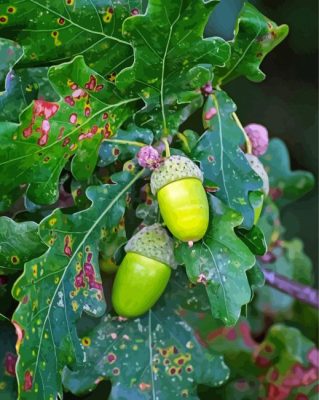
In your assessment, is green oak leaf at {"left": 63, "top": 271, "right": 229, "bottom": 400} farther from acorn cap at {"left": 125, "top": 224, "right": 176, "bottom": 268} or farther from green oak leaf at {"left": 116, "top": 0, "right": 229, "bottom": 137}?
green oak leaf at {"left": 116, "top": 0, "right": 229, "bottom": 137}

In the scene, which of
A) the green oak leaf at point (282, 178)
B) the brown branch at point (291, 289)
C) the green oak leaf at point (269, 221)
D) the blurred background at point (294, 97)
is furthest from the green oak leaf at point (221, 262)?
the blurred background at point (294, 97)

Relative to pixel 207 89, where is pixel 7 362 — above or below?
below

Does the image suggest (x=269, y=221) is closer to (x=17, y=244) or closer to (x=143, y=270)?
(x=143, y=270)

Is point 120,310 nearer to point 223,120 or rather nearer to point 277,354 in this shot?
point 223,120

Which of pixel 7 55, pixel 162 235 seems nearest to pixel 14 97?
pixel 7 55

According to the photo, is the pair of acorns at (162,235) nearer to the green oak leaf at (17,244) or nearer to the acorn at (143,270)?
the acorn at (143,270)
